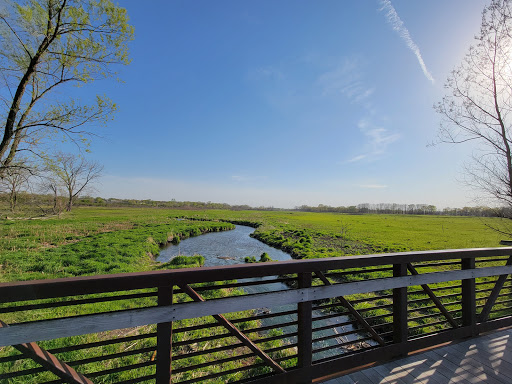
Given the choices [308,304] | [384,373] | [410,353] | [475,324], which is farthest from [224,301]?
[475,324]

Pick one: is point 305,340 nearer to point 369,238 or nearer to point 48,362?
point 48,362

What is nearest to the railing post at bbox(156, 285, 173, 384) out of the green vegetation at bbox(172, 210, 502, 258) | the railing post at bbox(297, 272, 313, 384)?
the railing post at bbox(297, 272, 313, 384)

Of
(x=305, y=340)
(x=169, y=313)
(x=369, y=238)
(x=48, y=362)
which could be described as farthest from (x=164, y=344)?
(x=369, y=238)

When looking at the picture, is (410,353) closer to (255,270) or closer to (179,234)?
(255,270)

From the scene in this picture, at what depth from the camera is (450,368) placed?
9.16 feet

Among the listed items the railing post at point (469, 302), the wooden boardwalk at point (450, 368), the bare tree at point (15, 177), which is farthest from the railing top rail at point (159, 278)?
the bare tree at point (15, 177)

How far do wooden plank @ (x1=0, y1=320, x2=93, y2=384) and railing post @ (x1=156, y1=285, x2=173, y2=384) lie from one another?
548 millimetres

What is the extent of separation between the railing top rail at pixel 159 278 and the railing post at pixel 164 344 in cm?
12

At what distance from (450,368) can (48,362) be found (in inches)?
158

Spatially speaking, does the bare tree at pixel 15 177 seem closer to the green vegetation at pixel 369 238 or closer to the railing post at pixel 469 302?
the railing post at pixel 469 302

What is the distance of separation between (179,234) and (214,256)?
9.65 m

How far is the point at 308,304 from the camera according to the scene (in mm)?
2439

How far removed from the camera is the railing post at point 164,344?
6.34ft

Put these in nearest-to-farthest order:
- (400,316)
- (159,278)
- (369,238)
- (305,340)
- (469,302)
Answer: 1. (159,278)
2. (305,340)
3. (400,316)
4. (469,302)
5. (369,238)
